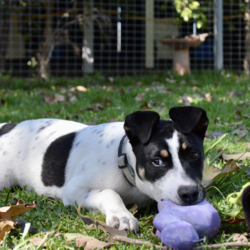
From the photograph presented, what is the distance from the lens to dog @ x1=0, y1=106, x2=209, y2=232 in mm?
2410

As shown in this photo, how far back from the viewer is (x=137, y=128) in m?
2.54

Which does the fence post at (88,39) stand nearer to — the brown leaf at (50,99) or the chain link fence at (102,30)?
the chain link fence at (102,30)

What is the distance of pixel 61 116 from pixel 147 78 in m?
3.98

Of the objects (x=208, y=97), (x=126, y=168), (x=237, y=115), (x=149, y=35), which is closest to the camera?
(x=126, y=168)

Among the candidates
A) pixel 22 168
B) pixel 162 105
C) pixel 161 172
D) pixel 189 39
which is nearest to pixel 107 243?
pixel 161 172

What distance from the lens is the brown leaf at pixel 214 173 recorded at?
9.81 feet

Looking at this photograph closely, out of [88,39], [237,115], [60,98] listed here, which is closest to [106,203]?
[237,115]

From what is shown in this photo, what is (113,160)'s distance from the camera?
2.89 m

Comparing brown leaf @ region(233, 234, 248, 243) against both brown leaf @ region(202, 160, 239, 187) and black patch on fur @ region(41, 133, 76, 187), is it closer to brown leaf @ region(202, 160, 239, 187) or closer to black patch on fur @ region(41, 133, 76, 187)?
brown leaf @ region(202, 160, 239, 187)

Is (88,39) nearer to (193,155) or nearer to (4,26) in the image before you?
(4,26)

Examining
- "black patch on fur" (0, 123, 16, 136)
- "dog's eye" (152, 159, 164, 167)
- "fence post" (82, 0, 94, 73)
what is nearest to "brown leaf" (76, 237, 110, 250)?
"dog's eye" (152, 159, 164, 167)

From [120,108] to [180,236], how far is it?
402 centimetres

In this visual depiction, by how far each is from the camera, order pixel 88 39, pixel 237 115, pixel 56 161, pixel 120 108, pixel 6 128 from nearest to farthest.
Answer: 1. pixel 56 161
2. pixel 6 128
3. pixel 237 115
4. pixel 120 108
5. pixel 88 39

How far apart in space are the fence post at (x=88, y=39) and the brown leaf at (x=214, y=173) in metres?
7.39
